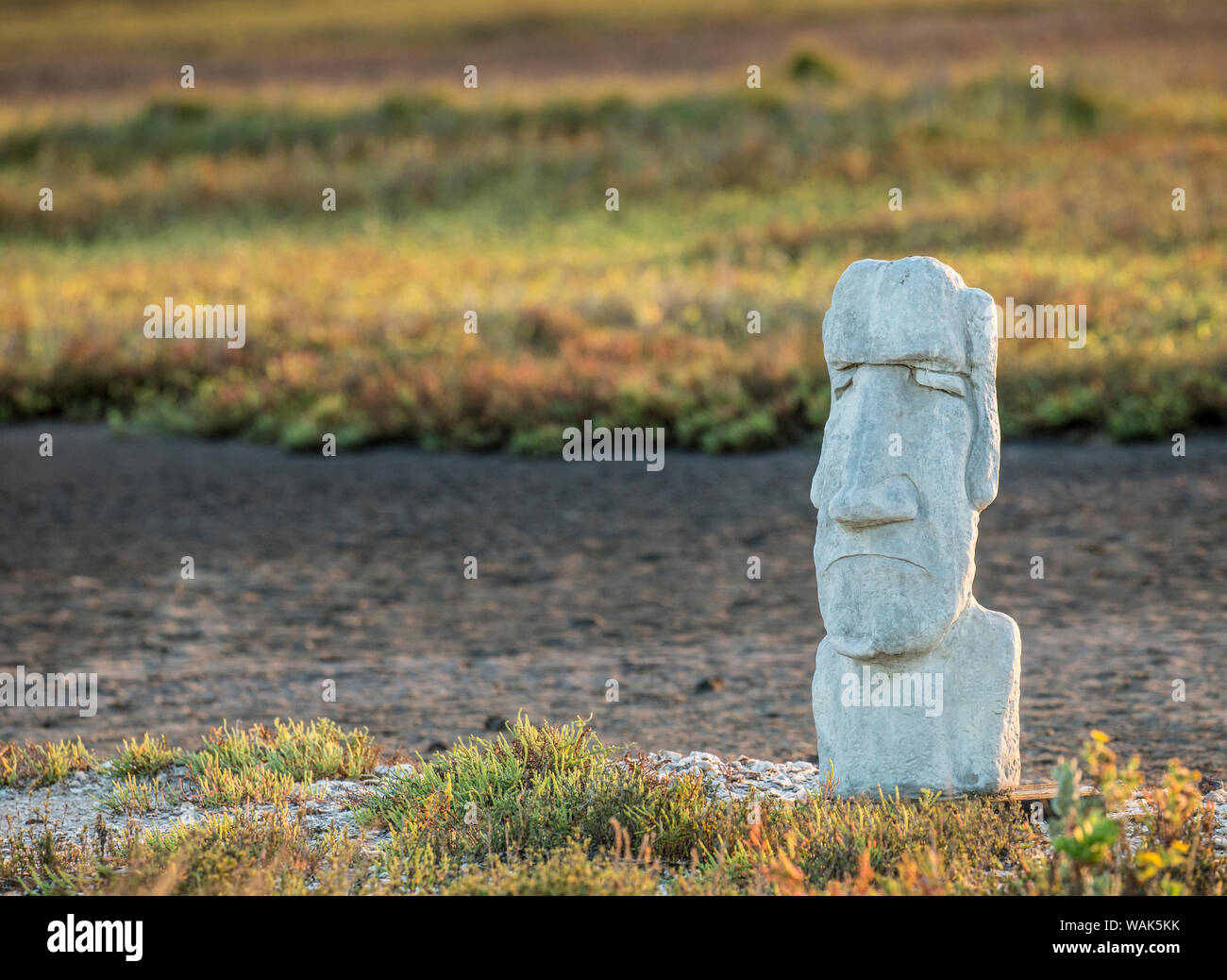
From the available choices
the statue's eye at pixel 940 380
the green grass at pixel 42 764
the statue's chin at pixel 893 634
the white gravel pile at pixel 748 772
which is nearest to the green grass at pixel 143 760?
the green grass at pixel 42 764

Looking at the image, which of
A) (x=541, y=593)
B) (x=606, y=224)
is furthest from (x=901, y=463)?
(x=606, y=224)

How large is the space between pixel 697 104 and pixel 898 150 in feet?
19.3

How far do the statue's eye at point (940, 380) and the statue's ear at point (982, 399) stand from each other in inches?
3.3

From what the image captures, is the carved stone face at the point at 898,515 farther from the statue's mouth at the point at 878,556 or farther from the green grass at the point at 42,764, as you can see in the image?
the green grass at the point at 42,764

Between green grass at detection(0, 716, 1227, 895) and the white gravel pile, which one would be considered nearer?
green grass at detection(0, 716, 1227, 895)

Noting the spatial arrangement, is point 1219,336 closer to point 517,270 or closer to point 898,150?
point 517,270

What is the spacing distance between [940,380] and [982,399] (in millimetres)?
200

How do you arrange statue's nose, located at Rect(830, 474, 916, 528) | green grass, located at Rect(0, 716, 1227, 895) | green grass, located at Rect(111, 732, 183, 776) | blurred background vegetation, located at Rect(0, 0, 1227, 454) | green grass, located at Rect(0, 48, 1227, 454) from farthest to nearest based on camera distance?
blurred background vegetation, located at Rect(0, 0, 1227, 454), green grass, located at Rect(0, 48, 1227, 454), green grass, located at Rect(111, 732, 183, 776), statue's nose, located at Rect(830, 474, 916, 528), green grass, located at Rect(0, 716, 1227, 895)

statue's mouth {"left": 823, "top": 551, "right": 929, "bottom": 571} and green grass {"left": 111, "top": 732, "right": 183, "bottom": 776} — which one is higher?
statue's mouth {"left": 823, "top": 551, "right": 929, "bottom": 571}

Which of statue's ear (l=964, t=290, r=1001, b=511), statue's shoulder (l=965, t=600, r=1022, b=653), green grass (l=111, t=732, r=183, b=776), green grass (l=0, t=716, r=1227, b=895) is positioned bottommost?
green grass (l=0, t=716, r=1227, b=895)

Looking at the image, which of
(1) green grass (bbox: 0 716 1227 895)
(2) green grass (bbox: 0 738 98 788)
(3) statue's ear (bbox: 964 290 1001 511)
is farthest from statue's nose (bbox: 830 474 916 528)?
(2) green grass (bbox: 0 738 98 788)

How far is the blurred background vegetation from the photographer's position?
13.1m

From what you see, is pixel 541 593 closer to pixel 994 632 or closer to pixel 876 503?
pixel 994 632

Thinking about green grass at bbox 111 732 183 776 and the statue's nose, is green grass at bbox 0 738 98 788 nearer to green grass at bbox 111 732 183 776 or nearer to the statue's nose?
green grass at bbox 111 732 183 776
